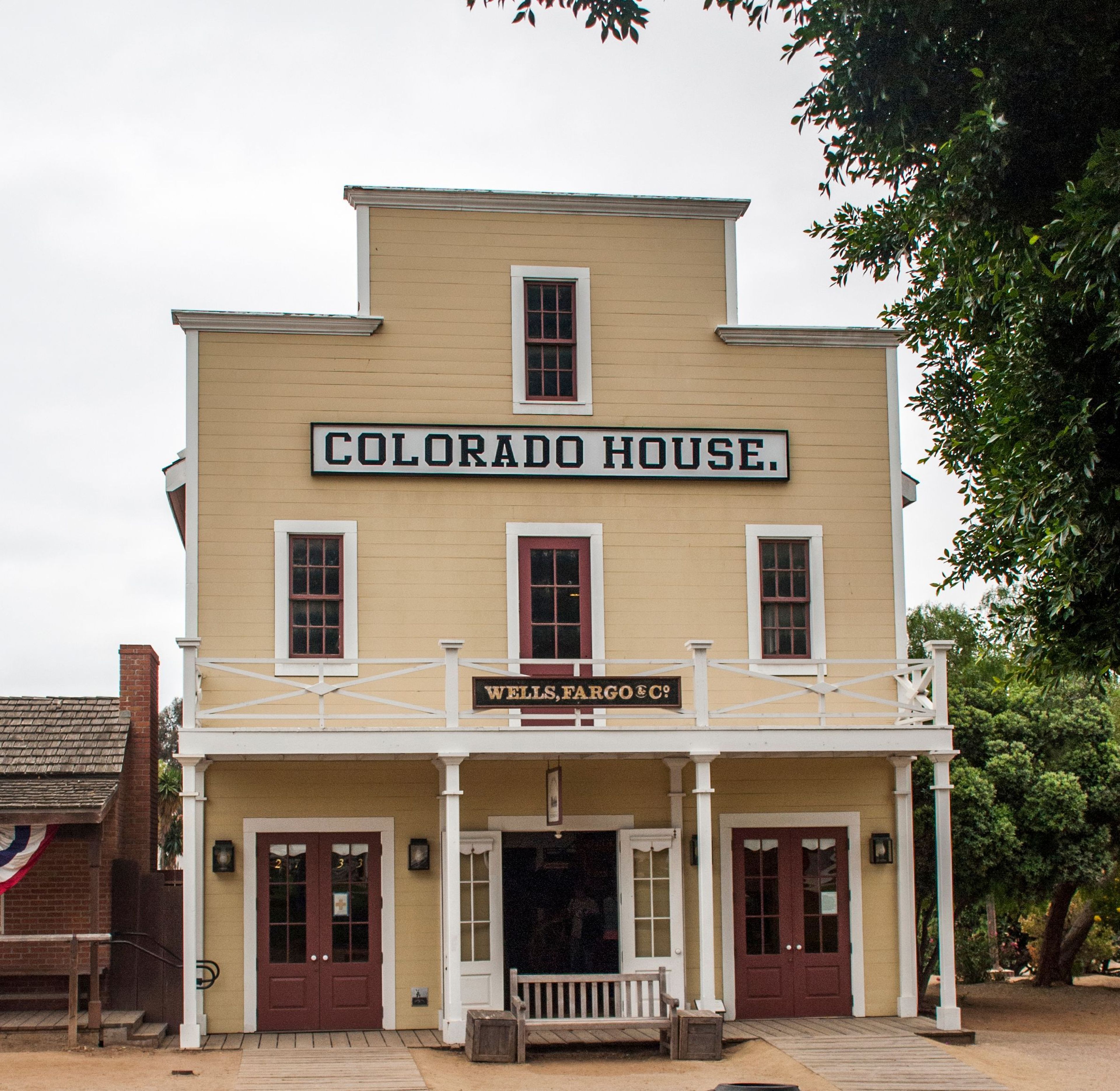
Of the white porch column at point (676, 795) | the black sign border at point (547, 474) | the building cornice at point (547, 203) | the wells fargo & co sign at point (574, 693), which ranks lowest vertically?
the white porch column at point (676, 795)

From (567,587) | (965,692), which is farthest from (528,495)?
(965,692)

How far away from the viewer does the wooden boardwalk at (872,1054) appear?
14344mm

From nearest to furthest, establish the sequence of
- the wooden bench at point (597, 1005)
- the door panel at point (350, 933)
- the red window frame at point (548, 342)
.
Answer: the wooden bench at point (597, 1005) < the door panel at point (350, 933) < the red window frame at point (548, 342)

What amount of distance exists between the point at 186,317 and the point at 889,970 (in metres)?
11.2

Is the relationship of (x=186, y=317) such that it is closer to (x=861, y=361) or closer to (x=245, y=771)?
(x=245, y=771)

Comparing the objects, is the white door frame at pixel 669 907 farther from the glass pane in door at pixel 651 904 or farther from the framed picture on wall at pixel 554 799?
the framed picture on wall at pixel 554 799

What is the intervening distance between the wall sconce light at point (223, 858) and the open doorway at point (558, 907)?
10.2 ft

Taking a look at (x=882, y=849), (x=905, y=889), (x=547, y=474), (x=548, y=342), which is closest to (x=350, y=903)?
(x=547, y=474)

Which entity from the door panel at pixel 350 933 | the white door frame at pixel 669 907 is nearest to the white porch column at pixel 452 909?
the door panel at pixel 350 933

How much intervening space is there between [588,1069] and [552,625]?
200 inches

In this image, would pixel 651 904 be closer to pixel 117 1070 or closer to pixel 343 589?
pixel 343 589

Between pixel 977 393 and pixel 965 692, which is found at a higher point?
pixel 977 393

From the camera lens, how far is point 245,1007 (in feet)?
54.8

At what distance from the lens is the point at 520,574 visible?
58.5 ft
